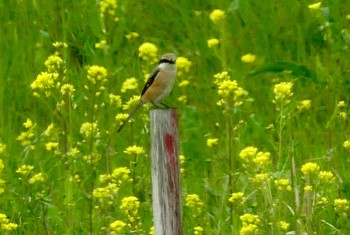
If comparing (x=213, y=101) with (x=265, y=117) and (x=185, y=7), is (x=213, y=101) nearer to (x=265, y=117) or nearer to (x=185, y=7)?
(x=265, y=117)

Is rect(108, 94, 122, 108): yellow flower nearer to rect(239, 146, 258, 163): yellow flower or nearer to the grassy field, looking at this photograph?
the grassy field

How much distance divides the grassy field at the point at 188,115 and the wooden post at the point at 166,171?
657 millimetres

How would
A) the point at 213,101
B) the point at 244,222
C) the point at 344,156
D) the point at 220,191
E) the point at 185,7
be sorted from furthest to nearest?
1. the point at 185,7
2. the point at 213,101
3. the point at 344,156
4. the point at 220,191
5. the point at 244,222

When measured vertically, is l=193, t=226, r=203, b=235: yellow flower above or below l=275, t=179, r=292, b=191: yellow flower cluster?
below

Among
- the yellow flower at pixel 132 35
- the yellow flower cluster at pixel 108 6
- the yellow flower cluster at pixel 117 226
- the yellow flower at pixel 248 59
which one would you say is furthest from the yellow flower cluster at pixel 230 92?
the yellow flower at pixel 132 35

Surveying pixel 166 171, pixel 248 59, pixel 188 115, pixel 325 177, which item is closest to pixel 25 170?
pixel 325 177

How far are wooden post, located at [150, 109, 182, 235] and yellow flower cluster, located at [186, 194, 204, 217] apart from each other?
3.58ft

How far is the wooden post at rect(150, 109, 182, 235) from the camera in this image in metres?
4.49

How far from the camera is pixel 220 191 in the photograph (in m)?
6.01

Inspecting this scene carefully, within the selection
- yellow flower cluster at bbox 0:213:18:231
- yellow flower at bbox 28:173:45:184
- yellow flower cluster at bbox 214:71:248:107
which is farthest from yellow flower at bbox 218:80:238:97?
yellow flower cluster at bbox 0:213:18:231

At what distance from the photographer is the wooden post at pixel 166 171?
449 centimetres

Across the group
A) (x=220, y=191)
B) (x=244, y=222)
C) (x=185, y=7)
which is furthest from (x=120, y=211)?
(x=185, y=7)

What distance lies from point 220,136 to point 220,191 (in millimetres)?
1195

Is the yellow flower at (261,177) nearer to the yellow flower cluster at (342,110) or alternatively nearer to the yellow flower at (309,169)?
the yellow flower at (309,169)
